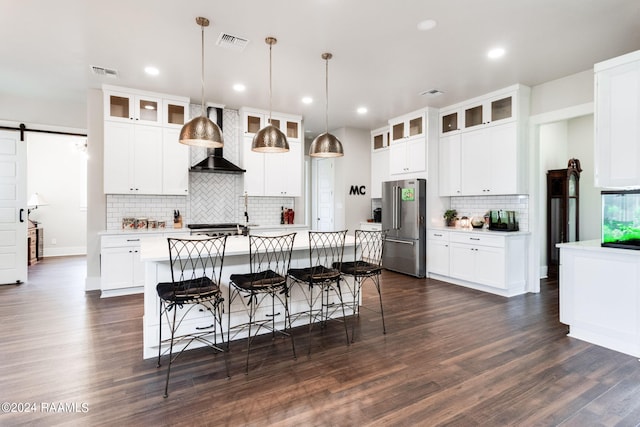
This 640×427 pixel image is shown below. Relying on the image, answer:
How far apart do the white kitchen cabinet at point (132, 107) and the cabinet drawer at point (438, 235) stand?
15.2 ft

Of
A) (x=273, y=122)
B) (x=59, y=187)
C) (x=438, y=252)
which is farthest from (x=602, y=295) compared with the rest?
(x=59, y=187)

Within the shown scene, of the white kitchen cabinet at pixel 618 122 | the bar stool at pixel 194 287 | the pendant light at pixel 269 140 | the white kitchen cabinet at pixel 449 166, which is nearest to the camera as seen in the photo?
the bar stool at pixel 194 287

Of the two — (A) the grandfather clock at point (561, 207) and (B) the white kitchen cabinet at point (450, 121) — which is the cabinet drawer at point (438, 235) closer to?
(B) the white kitchen cabinet at point (450, 121)

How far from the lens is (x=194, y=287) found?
255cm

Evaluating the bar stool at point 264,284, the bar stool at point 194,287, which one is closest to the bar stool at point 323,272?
the bar stool at point 264,284

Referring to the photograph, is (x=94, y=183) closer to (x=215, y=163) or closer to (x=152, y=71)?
(x=215, y=163)

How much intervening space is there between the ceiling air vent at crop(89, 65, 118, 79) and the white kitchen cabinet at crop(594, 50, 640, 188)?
522 cm

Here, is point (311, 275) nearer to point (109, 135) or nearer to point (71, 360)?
point (71, 360)

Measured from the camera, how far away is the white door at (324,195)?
7707 mm

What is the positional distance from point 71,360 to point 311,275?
6.71 feet

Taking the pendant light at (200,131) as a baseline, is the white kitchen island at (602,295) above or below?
below

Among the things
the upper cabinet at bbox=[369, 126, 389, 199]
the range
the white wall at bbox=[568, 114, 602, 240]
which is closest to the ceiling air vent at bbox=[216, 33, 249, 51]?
the range

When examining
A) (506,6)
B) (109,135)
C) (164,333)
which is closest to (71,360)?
(164,333)

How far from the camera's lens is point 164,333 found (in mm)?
2826
